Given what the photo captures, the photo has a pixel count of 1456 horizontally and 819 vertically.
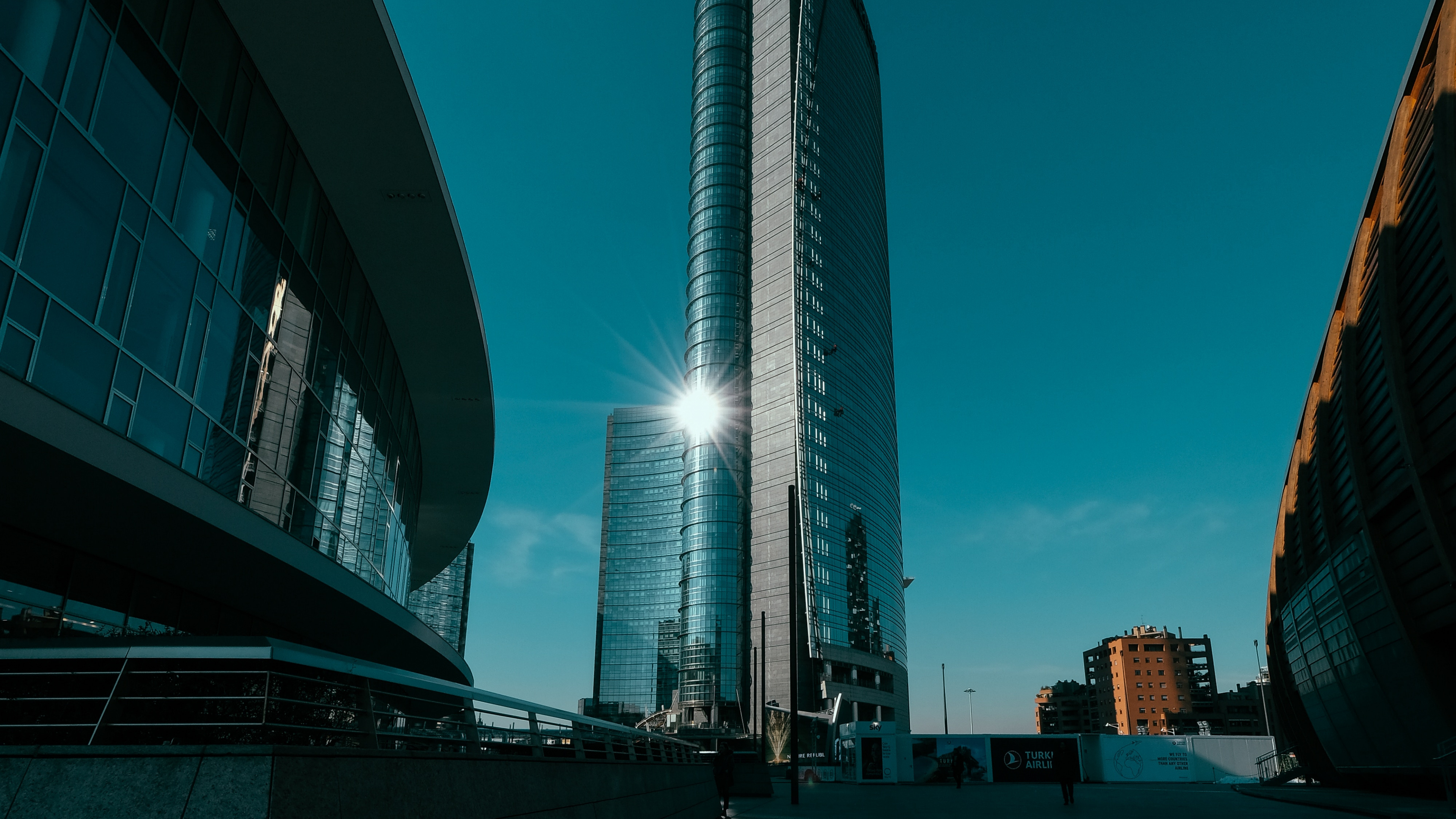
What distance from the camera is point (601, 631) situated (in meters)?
178

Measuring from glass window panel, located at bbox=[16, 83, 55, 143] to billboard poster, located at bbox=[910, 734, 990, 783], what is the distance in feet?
137

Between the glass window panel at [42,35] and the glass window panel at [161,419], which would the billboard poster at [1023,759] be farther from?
the glass window panel at [42,35]

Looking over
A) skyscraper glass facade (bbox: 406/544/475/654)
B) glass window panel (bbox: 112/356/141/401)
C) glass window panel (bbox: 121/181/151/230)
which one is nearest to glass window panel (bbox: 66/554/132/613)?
glass window panel (bbox: 112/356/141/401)

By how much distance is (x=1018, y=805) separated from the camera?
2448 centimetres

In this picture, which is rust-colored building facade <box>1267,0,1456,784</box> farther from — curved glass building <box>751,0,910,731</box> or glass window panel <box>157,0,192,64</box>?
curved glass building <box>751,0,910,731</box>

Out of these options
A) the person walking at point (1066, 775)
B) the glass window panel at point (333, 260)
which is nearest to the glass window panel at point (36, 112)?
the glass window panel at point (333, 260)

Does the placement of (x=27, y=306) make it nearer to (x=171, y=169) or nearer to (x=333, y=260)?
(x=171, y=169)

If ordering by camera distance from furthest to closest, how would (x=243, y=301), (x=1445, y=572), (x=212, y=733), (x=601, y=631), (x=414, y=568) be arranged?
(x=601, y=631), (x=414, y=568), (x=243, y=301), (x=1445, y=572), (x=212, y=733)

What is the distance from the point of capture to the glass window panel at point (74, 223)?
11.2 metres

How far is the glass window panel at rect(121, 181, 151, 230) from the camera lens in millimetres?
12805

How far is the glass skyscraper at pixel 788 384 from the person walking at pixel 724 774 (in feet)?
273

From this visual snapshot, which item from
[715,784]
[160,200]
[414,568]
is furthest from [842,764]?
[160,200]

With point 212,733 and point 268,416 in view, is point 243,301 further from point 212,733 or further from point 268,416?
point 212,733

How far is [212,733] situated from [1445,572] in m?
16.6
